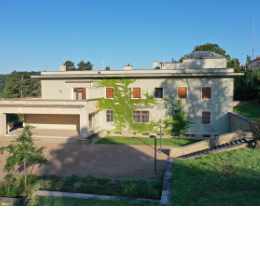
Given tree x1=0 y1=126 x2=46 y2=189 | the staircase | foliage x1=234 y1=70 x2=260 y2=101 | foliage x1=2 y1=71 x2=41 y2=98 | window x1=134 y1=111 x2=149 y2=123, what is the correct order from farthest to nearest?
1. foliage x1=2 y1=71 x2=41 y2=98
2. foliage x1=234 y1=70 x2=260 y2=101
3. window x1=134 y1=111 x2=149 y2=123
4. the staircase
5. tree x1=0 y1=126 x2=46 y2=189

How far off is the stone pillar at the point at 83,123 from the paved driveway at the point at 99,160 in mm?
1228

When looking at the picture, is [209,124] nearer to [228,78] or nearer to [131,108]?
[228,78]

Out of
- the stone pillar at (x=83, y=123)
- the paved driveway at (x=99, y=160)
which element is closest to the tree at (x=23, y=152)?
the paved driveway at (x=99, y=160)

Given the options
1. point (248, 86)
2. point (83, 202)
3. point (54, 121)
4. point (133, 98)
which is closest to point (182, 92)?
point (133, 98)

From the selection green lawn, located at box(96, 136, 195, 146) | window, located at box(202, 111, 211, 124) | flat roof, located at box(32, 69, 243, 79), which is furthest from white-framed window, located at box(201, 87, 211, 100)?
green lawn, located at box(96, 136, 195, 146)

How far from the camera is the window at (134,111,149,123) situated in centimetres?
2542

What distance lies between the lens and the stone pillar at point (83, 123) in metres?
22.1

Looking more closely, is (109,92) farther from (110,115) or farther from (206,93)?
(206,93)

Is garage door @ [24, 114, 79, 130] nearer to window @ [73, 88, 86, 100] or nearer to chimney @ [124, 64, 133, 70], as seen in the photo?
window @ [73, 88, 86, 100]

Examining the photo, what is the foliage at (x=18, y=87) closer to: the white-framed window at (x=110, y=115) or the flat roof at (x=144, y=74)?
the flat roof at (x=144, y=74)

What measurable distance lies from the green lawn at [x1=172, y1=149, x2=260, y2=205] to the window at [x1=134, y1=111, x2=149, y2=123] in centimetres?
1129

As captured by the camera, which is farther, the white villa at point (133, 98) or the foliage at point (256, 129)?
the white villa at point (133, 98)
